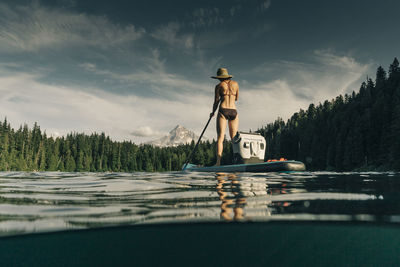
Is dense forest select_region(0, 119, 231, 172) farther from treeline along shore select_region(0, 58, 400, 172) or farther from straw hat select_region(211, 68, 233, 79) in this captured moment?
straw hat select_region(211, 68, 233, 79)

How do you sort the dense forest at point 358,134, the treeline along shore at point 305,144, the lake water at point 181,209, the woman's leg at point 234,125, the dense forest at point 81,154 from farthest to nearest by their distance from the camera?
the dense forest at point 81,154
the treeline along shore at point 305,144
the dense forest at point 358,134
the woman's leg at point 234,125
the lake water at point 181,209

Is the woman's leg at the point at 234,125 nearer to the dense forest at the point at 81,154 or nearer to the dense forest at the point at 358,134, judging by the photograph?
the dense forest at the point at 358,134

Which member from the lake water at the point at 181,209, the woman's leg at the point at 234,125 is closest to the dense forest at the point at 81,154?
the woman's leg at the point at 234,125

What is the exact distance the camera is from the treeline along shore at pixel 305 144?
5994cm

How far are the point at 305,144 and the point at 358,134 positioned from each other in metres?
22.3

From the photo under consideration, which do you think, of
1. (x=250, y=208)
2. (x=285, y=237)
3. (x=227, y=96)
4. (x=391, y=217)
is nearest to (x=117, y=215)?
(x=250, y=208)

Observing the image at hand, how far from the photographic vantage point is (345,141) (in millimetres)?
65562

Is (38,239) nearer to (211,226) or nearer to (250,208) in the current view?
(211,226)

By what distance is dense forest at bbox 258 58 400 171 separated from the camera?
55.2 m

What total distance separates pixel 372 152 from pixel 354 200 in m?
65.4

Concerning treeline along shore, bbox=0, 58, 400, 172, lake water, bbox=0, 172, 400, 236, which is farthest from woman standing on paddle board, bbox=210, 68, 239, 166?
treeline along shore, bbox=0, 58, 400, 172

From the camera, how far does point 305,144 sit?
273 feet

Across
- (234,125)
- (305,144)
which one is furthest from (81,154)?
(234,125)

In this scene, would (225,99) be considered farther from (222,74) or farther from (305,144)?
(305,144)
